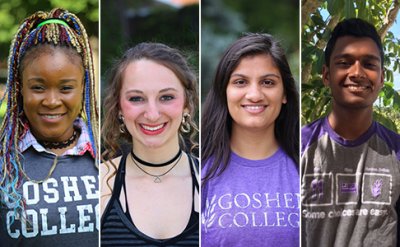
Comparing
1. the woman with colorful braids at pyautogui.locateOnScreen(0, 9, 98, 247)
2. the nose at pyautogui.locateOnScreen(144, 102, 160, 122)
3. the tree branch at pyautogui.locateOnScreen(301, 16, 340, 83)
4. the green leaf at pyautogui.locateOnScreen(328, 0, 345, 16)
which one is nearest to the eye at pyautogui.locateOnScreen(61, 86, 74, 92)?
the woman with colorful braids at pyautogui.locateOnScreen(0, 9, 98, 247)

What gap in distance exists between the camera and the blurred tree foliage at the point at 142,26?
3.82 m

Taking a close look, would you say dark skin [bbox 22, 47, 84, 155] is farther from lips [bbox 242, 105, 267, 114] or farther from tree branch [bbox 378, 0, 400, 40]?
tree branch [bbox 378, 0, 400, 40]

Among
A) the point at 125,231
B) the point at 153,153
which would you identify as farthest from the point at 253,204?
the point at 125,231

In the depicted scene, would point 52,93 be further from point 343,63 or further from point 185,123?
point 343,63

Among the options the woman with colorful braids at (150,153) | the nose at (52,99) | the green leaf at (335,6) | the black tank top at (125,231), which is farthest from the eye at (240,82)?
the nose at (52,99)

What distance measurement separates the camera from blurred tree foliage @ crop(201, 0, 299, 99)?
3.82 metres

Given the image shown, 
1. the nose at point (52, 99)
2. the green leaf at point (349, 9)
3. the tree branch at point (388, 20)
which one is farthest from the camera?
the tree branch at point (388, 20)

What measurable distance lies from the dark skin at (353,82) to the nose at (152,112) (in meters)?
1.07

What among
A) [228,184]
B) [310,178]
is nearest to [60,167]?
[228,184]

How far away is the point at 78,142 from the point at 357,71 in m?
1.77

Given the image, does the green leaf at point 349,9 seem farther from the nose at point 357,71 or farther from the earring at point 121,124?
the earring at point 121,124

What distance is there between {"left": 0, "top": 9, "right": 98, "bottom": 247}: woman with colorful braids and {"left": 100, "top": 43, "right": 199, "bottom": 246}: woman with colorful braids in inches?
4.6

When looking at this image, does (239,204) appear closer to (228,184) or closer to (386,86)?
(228,184)

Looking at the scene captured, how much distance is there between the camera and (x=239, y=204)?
12.5 feet
